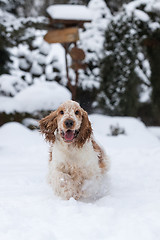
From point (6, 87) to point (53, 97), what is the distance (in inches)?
61.0

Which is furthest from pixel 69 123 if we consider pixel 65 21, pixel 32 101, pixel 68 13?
pixel 68 13

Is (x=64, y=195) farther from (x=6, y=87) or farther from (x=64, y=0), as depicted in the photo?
(x=64, y=0)

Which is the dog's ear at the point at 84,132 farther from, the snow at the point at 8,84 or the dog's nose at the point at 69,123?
the snow at the point at 8,84

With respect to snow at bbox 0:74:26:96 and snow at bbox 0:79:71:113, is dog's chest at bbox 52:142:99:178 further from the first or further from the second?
snow at bbox 0:74:26:96

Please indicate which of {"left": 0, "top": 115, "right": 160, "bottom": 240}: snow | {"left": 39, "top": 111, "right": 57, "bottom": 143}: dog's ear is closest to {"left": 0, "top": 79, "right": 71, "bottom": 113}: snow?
{"left": 0, "top": 115, "right": 160, "bottom": 240}: snow

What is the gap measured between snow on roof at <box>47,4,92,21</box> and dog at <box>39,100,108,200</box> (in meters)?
5.75

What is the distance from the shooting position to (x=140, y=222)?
2.39 m

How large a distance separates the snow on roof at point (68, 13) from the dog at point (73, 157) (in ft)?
18.9

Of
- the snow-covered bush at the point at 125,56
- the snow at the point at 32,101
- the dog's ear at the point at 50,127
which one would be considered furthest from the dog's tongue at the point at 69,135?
the snow-covered bush at the point at 125,56

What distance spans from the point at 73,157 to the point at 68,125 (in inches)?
16.0

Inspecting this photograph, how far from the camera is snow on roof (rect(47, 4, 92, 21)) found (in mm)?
8461

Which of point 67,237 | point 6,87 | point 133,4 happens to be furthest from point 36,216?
point 133,4

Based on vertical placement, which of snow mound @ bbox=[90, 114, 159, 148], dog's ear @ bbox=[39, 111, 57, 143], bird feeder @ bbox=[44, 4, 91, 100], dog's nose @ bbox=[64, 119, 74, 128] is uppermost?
bird feeder @ bbox=[44, 4, 91, 100]

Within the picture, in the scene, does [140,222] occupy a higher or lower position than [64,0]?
lower
